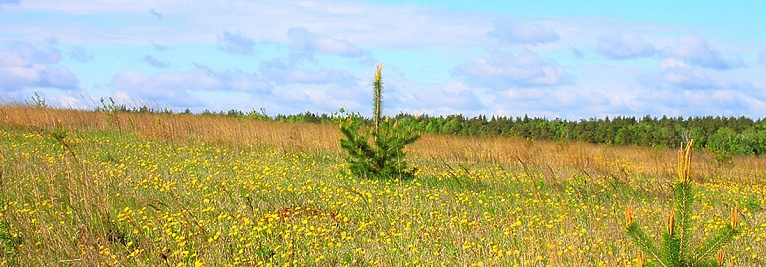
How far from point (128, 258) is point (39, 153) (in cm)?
866

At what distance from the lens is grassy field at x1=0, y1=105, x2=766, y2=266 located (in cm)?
670

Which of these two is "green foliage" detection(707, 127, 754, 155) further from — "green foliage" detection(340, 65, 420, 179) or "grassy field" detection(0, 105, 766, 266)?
"green foliage" detection(340, 65, 420, 179)

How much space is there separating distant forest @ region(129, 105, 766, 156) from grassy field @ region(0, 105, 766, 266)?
18726 mm

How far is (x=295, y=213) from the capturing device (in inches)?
315

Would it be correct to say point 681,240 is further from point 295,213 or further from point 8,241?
point 8,241

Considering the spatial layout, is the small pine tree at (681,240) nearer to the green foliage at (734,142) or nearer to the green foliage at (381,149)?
the green foliage at (381,149)

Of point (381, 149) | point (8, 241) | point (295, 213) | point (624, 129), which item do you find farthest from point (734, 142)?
point (8, 241)

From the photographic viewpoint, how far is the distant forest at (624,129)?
116 ft

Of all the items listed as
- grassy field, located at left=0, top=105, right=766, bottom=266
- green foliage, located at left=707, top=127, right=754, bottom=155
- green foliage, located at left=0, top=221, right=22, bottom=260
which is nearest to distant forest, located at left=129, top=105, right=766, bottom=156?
green foliage, located at left=707, top=127, right=754, bottom=155

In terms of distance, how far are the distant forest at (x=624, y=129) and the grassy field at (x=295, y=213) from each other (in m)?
18.7

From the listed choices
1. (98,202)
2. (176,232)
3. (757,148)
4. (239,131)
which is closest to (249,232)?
(176,232)

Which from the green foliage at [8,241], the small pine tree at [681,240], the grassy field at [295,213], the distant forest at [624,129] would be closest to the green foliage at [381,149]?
the grassy field at [295,213]

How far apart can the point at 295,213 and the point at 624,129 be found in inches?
1379

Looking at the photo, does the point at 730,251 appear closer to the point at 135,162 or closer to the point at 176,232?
the point at 176,232
